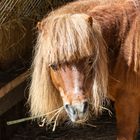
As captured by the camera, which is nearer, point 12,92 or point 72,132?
point 12,92

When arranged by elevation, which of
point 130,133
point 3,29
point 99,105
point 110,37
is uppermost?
point 3,29

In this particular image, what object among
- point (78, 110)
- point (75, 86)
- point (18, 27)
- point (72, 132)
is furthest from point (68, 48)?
point (72, 132)

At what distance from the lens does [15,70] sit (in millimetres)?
3150

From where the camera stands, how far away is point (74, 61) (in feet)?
6.79

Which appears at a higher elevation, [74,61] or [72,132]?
[74,61]

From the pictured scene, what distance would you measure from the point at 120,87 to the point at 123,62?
15cm

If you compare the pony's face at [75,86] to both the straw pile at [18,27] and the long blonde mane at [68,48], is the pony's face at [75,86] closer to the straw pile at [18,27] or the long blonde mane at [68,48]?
the long blonde mane at [68,48]

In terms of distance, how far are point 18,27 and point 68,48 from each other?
1.14 metres

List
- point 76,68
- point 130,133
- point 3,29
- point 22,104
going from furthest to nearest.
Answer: point 22,104 < point 3,29 < point 130,133 < point 76,68

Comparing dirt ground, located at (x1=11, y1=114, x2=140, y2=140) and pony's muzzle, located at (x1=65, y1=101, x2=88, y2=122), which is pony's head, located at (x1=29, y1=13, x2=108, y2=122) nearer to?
pony's muzzle, located at (x1=65, y1=101, x2=88, y2=122)

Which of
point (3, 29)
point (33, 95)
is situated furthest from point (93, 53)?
point (3, 29)

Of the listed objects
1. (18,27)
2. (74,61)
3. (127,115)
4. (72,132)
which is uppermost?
(18,27)

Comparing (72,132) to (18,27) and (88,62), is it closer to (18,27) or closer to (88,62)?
(18,27)

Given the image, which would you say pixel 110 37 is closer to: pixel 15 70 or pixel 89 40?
pixel 89 40
